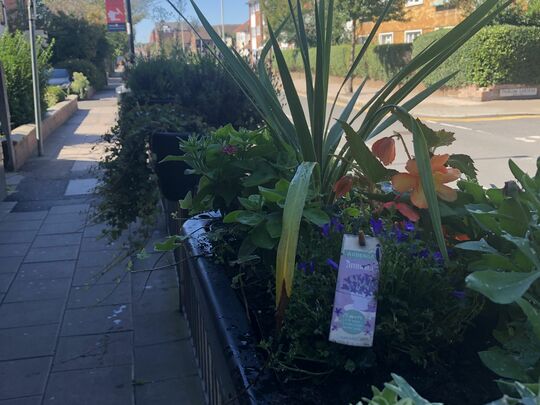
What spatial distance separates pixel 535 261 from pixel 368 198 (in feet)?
3.09

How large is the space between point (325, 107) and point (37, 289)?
3125mm

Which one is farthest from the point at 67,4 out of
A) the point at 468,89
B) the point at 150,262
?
the point at 150,262

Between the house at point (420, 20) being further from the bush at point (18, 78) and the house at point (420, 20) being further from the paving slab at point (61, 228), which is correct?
the paving slab at point (61, 228)

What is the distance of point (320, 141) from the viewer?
2.28 metres

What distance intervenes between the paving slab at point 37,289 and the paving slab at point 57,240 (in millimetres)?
897

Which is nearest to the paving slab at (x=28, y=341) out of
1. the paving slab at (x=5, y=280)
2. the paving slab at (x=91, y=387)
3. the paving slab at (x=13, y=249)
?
the paving slab at (x=91, y=387)

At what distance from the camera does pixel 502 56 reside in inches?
766

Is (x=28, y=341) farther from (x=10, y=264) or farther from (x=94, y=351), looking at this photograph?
(x=10, y=264)

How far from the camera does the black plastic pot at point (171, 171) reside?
12.6ft

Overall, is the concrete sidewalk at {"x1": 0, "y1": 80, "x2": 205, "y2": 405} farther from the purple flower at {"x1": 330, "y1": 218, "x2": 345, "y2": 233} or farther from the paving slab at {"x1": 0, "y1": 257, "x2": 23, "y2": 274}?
the purple flower at {"x1": 330, "y1": 218, "x2": 345, "y2": 233}

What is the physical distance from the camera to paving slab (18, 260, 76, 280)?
4.69 m

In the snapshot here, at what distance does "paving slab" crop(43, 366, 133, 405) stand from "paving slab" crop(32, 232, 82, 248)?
8.23ft

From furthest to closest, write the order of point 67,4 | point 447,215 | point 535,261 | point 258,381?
point 67,4 → point 447,215 → point 258,381 → point 535,261

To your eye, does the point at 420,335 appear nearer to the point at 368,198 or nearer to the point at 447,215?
the point at 447,215
